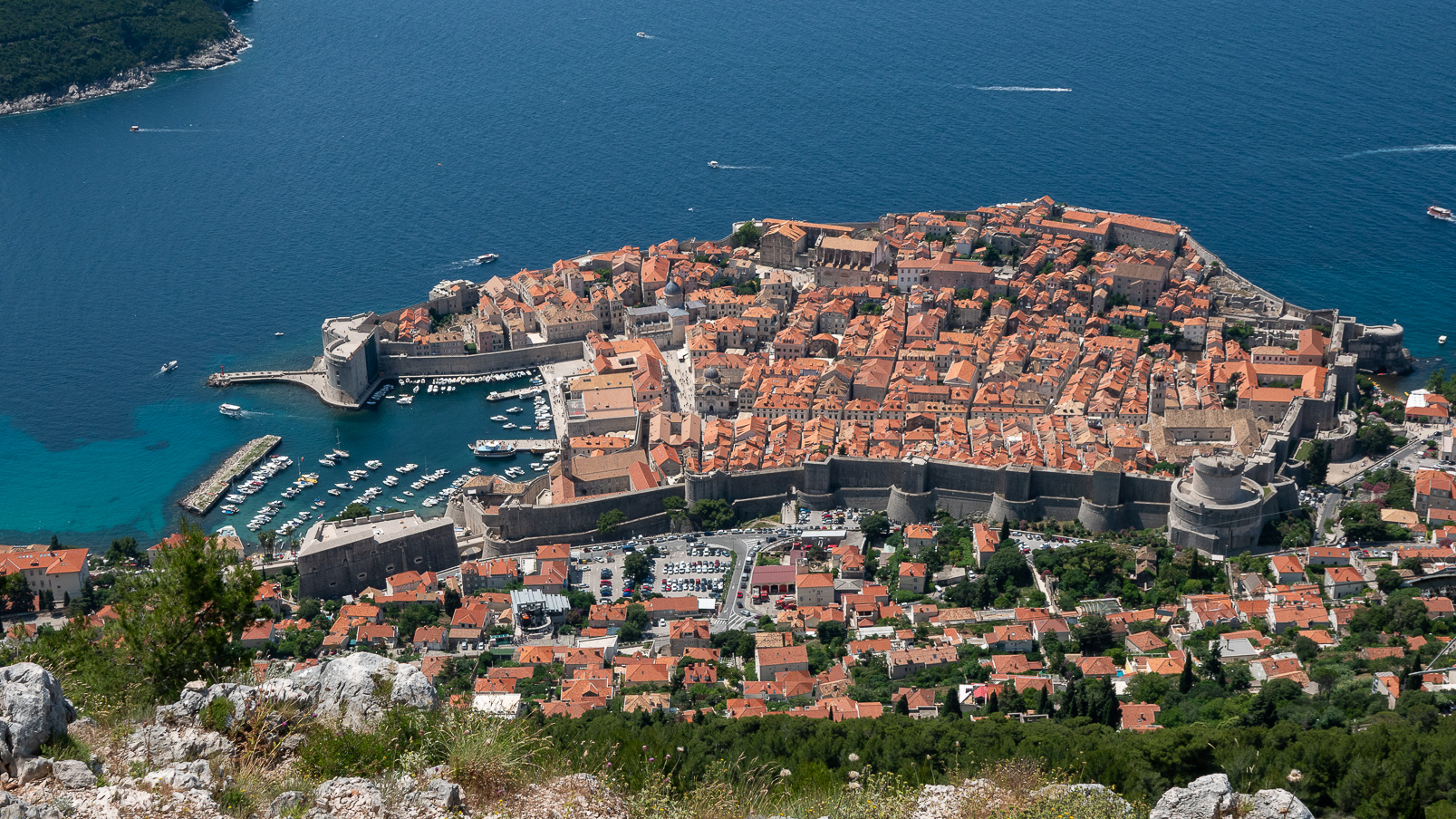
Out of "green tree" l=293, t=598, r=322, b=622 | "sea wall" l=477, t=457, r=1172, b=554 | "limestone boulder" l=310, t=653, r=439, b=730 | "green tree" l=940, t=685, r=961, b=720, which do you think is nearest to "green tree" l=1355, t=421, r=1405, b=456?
"sea wall" l=477, t=457, r=1172, b=554

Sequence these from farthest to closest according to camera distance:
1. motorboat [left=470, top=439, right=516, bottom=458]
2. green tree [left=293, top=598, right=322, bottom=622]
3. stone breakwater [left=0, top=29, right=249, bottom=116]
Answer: stone breakwater [left=0, top=29, right=249, bottom=116] < motorboat [left=470, top=439, right=516, bottom=458] < green tree [left=293, top=598, right=322, bottom=622]

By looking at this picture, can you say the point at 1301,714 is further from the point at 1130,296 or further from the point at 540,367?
the point at 540,367

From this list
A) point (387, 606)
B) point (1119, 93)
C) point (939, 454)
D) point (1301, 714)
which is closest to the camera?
point (1301, 714)

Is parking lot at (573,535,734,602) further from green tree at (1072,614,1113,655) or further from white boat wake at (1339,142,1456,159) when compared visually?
white boat wake at (1339,142,1456,159)

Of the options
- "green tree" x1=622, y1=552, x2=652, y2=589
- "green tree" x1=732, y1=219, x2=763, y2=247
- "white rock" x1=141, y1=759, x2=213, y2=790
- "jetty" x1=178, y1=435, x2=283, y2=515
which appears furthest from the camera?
"green tree" x1=732, y1=219, x2=763, y2=247

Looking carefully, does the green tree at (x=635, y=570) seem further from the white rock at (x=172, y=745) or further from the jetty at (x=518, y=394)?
the white rock at (x=172, y=745)

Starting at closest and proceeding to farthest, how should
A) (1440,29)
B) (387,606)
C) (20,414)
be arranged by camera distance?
1. (387,606)
2. (20,414)
3. (1440,29)

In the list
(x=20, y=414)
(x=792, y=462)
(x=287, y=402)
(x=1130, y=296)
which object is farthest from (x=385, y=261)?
(x=1130, y=296)

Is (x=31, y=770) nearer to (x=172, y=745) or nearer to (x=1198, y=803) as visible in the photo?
(x=172, y=745)
